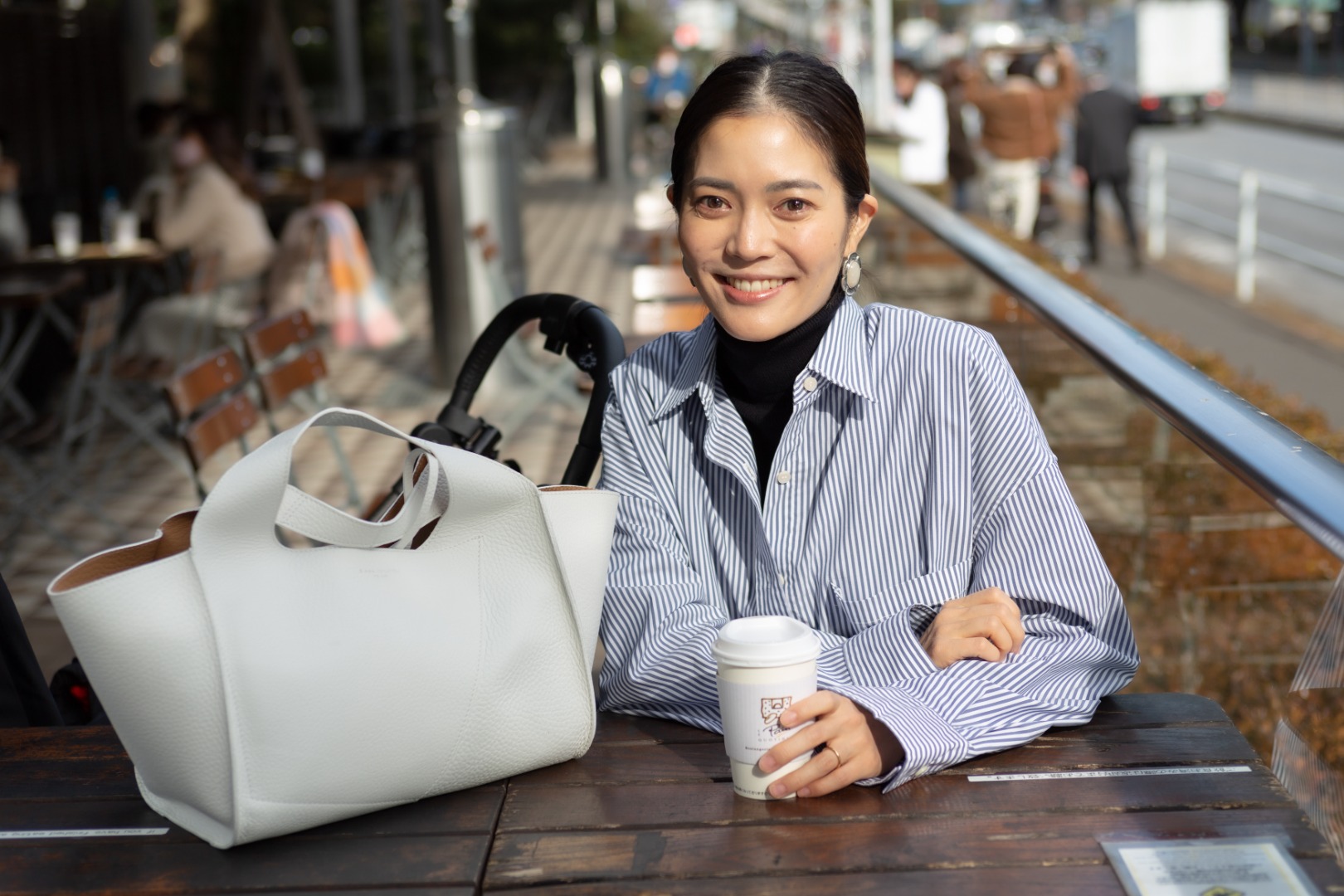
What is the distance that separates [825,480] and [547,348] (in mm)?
803

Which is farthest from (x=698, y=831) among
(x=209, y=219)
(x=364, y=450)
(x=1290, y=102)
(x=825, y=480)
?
(x=1290, y=102)

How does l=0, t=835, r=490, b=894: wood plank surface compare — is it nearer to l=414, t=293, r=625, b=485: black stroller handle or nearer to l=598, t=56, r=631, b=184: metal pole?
l=414, t=293, r=625, b=485: black stroller handle

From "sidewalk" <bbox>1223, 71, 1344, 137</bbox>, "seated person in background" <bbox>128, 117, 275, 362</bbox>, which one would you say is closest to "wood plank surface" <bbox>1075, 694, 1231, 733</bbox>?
"seated person in background" <bbox>128, 117, 275, 362</bbox>

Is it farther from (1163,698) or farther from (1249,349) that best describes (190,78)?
(1163,698)

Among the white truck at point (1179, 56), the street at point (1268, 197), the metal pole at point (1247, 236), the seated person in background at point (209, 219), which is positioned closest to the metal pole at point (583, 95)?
the street at point (1268, 197)

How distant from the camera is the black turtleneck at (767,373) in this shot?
2.08 meters

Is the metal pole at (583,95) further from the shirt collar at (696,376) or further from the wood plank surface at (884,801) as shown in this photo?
the wood plank surface at (884,801)

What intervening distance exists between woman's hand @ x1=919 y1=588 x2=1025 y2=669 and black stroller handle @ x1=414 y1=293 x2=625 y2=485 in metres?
0.77

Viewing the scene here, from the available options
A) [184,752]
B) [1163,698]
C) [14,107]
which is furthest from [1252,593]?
[14,107]

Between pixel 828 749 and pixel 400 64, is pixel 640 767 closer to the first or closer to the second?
pixel 828 749

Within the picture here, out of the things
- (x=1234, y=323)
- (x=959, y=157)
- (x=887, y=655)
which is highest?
(x=887, y=655)

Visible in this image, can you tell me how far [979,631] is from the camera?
188 centimetres

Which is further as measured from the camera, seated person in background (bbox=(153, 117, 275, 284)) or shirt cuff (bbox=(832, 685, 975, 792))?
seated person in background (bbox=(153, 117, 275, 284))

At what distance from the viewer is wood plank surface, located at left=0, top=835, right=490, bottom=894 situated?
59.5 inches
